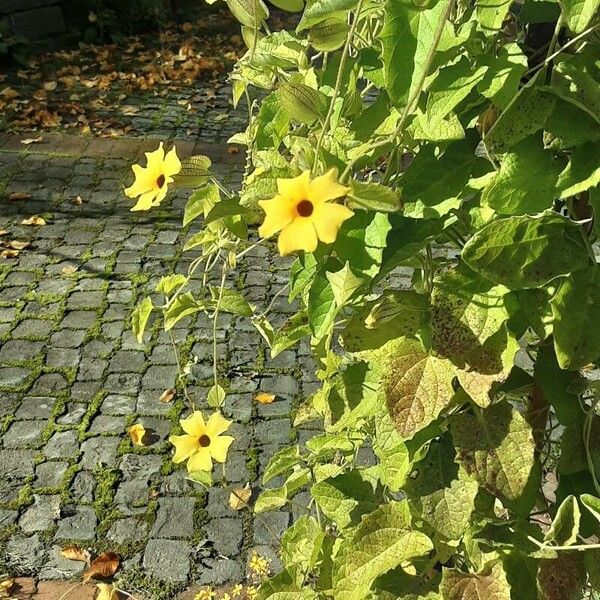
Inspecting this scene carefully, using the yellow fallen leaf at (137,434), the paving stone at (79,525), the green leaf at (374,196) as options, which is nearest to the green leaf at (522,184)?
the green leaf at (374,196)

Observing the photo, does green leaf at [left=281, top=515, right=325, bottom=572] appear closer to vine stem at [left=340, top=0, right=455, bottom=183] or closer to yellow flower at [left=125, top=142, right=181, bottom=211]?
yellow flower at [left=125, top=142, right=181, bottom=211]

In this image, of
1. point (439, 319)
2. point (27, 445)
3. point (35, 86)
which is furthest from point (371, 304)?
point (35, 86)

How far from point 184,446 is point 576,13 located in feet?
3.34

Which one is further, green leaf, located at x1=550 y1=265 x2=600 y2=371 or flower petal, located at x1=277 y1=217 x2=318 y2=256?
green leaf, located at x1=550 y1=265 x2=600 y2=371

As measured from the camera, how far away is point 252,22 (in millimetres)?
1229

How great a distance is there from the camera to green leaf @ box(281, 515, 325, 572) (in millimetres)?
1604

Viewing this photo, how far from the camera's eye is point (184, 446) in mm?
1597

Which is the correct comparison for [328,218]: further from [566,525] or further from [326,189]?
[566,525]

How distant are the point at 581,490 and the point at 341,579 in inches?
15.8

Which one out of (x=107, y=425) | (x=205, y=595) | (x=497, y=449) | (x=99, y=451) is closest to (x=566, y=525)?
(x=497, y=449)

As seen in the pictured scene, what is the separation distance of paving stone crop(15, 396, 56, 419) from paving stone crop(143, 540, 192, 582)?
2.76 ft

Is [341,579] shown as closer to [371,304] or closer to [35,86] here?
[371,304]

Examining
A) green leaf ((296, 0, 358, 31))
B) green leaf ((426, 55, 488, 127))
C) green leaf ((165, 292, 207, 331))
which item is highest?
green leaf ((296, 0, 358, 31))

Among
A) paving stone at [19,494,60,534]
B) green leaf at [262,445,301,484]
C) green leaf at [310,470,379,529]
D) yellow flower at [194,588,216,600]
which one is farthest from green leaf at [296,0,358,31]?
paving stone at [19,494,60,534]
